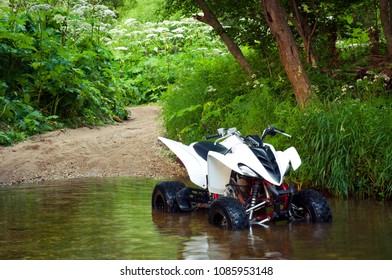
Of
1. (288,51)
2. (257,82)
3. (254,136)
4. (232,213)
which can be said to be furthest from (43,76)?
(232,213)

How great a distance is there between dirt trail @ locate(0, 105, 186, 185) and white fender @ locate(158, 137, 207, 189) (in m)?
4.07

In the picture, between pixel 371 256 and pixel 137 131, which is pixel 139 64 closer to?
pixel 137 131

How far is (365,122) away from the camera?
454 inches

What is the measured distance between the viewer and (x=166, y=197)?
1038 cm

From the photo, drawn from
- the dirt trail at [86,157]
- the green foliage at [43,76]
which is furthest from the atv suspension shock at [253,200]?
the green foliage at [43,76]

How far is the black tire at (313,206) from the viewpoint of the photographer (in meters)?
9.05

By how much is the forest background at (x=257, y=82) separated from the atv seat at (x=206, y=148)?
6.72ft

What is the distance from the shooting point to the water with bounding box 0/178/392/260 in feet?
24.6

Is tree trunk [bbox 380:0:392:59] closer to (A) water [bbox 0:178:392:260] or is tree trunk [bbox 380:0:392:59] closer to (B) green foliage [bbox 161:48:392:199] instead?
(B) green foliage [bbox 161:48:392:199]

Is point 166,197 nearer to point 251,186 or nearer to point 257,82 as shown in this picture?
point 251,186

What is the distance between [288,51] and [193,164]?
420 centimetres

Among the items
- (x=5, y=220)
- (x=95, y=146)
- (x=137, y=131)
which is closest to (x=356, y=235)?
(x=5, y=220)

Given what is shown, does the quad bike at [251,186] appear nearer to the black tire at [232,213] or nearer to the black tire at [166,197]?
the black tire at [232,213]
